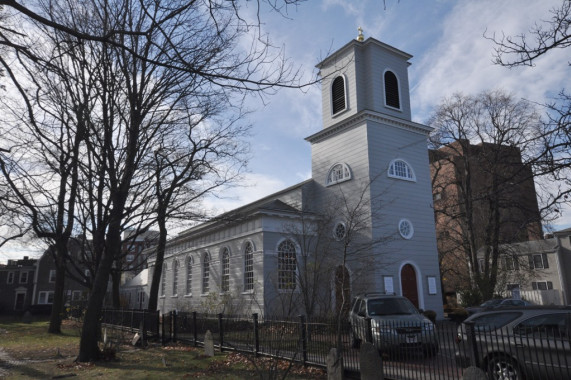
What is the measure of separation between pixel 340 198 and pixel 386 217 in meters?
2.94

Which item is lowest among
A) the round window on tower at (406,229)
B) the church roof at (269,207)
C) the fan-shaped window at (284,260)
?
the fan-shaped window at (284,260)

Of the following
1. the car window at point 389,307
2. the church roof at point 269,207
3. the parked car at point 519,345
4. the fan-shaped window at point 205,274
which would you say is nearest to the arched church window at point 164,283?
the church roof at point 269,207

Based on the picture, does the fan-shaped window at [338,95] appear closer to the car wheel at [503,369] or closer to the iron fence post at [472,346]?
the iron fence post at [472,346]

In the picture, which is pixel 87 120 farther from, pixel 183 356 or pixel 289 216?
pixel 289 216

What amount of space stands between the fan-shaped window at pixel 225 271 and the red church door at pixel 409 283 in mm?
10836

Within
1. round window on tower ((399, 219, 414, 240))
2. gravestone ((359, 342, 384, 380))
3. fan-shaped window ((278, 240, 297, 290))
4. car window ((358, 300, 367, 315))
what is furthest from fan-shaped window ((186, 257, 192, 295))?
gravestone ((359, 342, 384, 380))

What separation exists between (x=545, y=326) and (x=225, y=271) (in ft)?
71.5

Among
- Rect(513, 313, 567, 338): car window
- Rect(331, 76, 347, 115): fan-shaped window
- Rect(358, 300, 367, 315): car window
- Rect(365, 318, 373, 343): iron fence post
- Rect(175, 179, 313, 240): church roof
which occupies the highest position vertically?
Rect(331, 76, 347, 115): fan-shaped window

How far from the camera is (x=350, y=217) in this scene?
21.2 m

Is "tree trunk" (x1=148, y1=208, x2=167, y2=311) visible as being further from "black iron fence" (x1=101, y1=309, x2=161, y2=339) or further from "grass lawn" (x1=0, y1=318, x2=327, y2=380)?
"grass lawn" (x1=0, y1=318, x2=327, y2=380)

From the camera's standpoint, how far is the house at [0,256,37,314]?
55.3m

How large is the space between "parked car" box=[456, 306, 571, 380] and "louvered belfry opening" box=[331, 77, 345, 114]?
64.3 feet

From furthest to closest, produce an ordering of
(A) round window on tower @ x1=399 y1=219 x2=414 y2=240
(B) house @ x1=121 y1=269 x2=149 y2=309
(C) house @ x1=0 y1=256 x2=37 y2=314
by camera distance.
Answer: (C) house @ x1=0 y1=256 x2=37 y2=314
(B) house @ x1=121 y1=269 x2=149 y2=309
(A) round window on tower @ x1=399 y1=219 x2=414 y2=240

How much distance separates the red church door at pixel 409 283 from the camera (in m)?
23.4
